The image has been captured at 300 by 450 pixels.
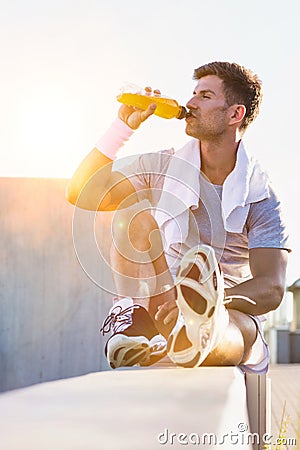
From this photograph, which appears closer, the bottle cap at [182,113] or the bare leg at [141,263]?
the bare leg at [141,263]

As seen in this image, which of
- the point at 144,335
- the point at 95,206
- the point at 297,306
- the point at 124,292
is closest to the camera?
the point at 144,335

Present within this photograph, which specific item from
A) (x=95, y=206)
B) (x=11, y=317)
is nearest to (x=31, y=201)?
(x=11, y=317)

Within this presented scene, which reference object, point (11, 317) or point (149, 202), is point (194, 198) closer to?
point (149, 202)

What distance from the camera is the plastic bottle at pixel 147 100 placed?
8.63ft

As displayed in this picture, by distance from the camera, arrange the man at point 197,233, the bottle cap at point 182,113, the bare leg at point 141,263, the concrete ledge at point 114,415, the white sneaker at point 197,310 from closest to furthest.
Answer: the concrete ledge at point 114,415, the white sneaker at point 197,310, the man at point 197,233, the bare leg at point 141,263, the bottle cap at point 182,113

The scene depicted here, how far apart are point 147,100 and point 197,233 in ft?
1.53

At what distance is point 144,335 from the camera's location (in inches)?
76.4

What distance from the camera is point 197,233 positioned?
102 inches

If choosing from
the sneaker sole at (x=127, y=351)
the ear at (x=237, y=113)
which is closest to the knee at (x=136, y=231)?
the sneaker sole at (x=127, y=351)

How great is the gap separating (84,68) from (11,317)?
1737 millimetres

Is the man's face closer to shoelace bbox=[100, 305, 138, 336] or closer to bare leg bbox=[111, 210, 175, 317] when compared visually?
bare leg bbox=[111, 210, 175, 317]

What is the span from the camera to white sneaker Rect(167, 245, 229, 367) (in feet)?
5.05

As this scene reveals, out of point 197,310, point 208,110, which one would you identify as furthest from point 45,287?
point 197,310

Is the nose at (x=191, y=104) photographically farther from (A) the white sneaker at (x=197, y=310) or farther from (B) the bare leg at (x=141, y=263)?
(A) the white sneaker at (x=197, y=310)
